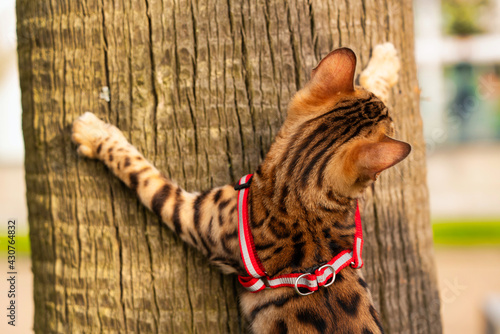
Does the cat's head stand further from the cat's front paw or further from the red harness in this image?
the cat's front paw

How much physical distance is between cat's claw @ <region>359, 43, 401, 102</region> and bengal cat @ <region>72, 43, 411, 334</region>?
0.23m

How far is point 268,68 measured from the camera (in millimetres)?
2270

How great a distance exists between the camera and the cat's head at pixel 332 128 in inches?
83.4

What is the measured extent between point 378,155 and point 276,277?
71 centimetres

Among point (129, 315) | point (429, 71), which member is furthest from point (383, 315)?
point (429, 71)

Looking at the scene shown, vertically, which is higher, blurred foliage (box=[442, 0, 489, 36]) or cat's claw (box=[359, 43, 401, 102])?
blurred foliage (box=[442, 0, 489, 36])

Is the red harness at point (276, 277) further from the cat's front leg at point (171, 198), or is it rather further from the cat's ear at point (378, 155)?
the cat's ear at point (378, 155)

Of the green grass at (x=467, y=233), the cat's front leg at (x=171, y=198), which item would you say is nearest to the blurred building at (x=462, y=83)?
the green grass at (x=467, y=233)

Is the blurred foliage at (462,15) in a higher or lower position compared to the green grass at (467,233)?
higher

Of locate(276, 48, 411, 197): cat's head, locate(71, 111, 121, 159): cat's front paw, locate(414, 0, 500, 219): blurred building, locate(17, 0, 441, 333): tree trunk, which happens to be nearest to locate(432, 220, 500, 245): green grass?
locate(414, 0, 500, 219): blurred building

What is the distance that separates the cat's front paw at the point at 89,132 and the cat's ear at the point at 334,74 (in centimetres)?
97

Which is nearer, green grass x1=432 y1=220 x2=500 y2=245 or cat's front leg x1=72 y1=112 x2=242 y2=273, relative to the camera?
cat's front leg x1=72 y1=112 x2=242 y2=273

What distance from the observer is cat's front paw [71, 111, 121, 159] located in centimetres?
220

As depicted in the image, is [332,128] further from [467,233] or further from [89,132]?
[467,233]
